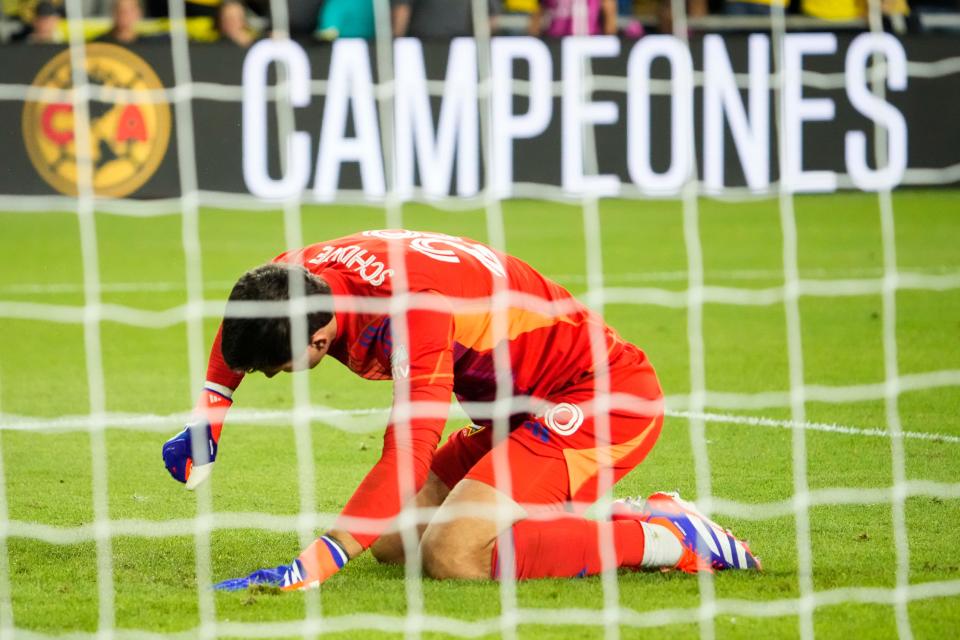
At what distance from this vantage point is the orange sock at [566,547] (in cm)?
420

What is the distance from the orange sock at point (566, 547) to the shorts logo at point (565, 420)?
0.25 meters

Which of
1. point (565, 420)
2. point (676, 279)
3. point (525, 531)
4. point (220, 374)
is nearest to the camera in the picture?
point (525, 531)

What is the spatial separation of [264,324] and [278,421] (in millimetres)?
2888

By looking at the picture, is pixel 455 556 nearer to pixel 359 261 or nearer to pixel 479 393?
pixel 479 393

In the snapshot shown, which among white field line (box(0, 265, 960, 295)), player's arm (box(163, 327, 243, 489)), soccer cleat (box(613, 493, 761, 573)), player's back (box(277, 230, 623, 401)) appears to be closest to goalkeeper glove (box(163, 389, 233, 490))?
player's arm (box(163, 327, 243, 489))

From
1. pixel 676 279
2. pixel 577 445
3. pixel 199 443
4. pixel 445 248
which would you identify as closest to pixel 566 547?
pixel 577 445

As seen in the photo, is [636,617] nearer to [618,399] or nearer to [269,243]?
[618,399]

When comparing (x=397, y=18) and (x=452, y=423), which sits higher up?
(x=397, y=18)

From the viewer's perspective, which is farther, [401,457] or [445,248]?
[445,248]

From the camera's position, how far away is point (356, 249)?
418 centimetres

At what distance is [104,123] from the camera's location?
1232cm

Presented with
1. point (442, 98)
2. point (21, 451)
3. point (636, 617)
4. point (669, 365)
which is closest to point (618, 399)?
point (636, 617)

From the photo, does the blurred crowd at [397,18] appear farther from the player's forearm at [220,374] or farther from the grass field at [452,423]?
the player's forearm at [220,374]

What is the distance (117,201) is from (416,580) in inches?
367
